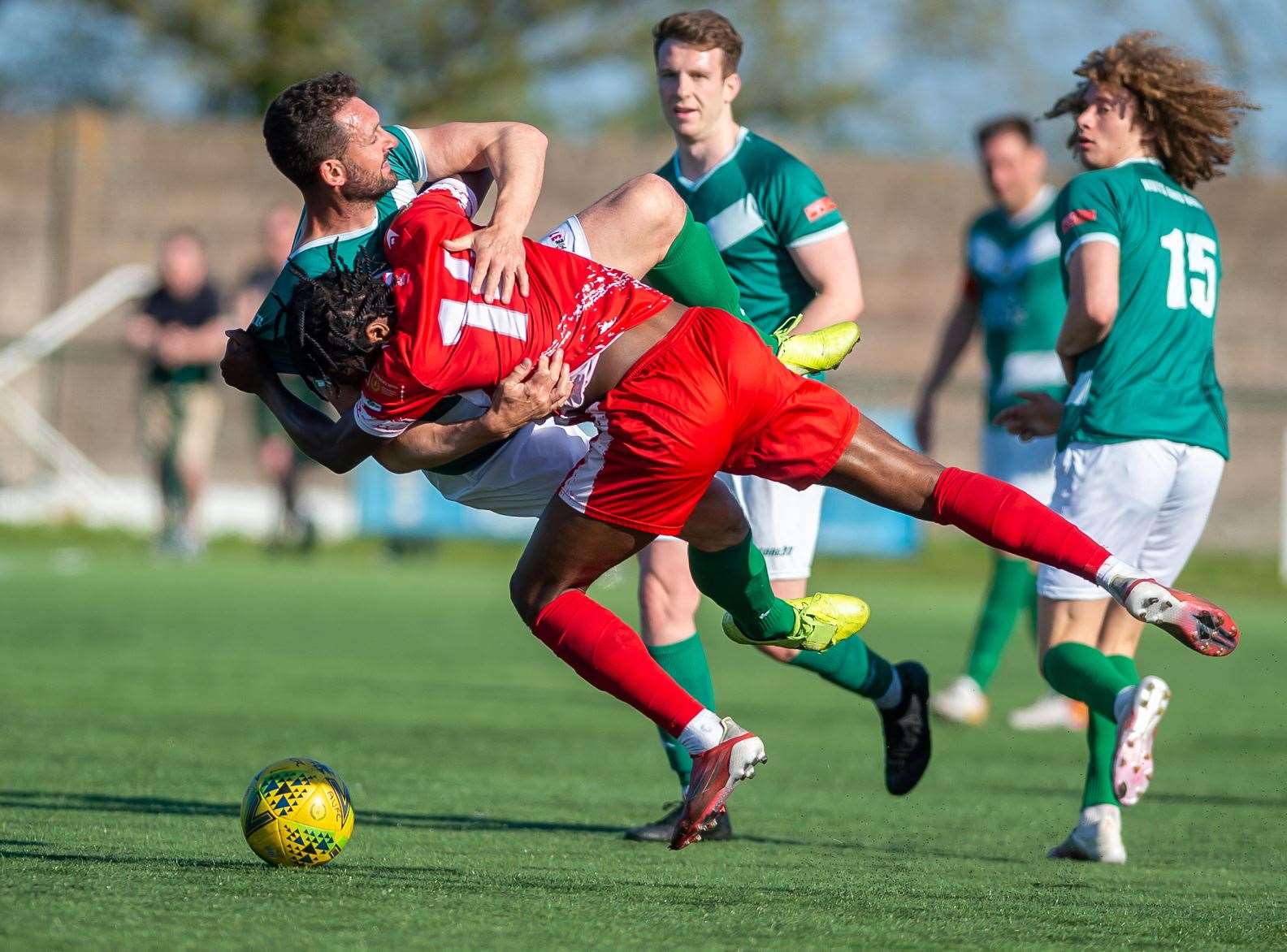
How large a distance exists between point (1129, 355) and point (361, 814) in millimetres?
2645

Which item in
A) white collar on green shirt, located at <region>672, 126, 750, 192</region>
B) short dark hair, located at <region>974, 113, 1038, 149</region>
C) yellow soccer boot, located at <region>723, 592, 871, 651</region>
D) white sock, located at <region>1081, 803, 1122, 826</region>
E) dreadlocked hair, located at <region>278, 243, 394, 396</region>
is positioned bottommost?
white sock, located at <region>1081, 803, 1122, 826</region>

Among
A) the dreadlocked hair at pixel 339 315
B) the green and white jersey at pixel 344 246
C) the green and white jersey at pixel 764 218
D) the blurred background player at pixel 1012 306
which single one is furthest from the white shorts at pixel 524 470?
the blurred background player at pixel 1012 306

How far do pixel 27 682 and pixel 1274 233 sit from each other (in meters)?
16.0

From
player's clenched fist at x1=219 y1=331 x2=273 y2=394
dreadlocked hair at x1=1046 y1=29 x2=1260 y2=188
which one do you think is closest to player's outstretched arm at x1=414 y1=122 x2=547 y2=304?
player's clenched fist at x1=219 y1=331 x2=273 y2=394

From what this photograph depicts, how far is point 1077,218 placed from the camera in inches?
205

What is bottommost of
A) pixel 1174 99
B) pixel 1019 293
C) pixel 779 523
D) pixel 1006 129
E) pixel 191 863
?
pixel 191 863

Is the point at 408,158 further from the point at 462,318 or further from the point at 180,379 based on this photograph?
the point at 180,379

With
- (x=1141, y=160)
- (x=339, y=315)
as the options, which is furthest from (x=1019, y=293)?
(x=339, y=315)

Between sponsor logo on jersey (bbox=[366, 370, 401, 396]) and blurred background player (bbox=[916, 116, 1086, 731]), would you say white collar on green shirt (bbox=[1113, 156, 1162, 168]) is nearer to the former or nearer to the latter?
sponsor logo on jersey (bbox=[366, 370, 401, 396])

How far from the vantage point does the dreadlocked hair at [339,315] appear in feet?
13.5

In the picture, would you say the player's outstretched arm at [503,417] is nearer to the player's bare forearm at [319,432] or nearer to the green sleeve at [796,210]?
the player's bare forearm at [319,432]

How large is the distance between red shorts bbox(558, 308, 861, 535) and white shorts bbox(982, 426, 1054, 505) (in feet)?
14.7

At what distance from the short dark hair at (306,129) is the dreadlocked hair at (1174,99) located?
7.50 ft

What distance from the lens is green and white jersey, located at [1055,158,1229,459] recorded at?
204 inches
